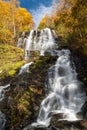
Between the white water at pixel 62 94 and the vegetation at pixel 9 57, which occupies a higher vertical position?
the vegetation at pixel 9 57

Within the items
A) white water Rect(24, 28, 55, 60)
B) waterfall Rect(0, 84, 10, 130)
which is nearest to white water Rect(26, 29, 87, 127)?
waterfall Rect(0, 84, 10, 130)

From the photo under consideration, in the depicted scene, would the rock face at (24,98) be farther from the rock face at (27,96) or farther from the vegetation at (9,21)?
the vegetation at (9,21)

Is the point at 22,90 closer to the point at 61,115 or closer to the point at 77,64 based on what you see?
the point at 61,115

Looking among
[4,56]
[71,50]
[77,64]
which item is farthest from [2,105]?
[4,56]

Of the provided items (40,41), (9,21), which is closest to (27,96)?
(40,41)

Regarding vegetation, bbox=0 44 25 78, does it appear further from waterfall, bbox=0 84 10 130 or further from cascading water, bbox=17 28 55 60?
waterfall, bbox=0 84 10 130

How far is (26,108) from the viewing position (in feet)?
49.4

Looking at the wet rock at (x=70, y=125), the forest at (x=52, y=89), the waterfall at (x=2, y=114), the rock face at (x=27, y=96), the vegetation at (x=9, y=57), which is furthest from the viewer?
the vegetation at (x=9, y=57)

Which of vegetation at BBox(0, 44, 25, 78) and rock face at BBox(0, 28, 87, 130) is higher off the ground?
vegetation at BBox(0, 44, 25, 78)

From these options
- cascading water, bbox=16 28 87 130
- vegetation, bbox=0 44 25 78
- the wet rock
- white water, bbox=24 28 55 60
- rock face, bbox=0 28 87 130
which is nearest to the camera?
the wet rock

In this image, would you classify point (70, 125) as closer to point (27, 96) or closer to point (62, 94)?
point (62, 94)

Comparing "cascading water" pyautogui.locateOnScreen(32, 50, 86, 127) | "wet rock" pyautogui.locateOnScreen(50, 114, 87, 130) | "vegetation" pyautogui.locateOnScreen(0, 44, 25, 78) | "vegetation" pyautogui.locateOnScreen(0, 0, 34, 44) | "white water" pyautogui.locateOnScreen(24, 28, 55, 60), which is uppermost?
"vegetation" pyautogui.locateOnScreen(0, 0, 34, 44)

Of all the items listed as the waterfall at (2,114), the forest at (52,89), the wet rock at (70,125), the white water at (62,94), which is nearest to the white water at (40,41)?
the forest at (52,89)

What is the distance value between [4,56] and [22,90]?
12167 mm
